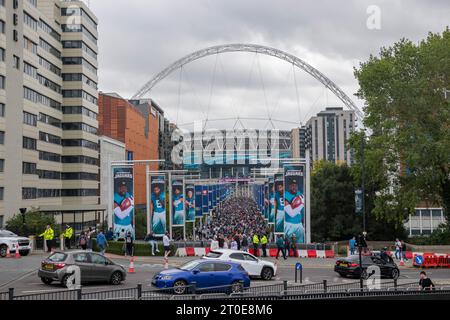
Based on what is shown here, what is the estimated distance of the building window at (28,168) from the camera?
66.4m

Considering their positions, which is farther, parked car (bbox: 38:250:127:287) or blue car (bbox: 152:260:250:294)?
parked car (bbox: 38:250:127:287)

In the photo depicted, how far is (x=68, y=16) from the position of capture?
286 feet

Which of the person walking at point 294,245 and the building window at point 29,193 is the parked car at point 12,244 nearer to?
the person walking at point 294,245

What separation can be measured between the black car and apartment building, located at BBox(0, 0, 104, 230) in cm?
3008

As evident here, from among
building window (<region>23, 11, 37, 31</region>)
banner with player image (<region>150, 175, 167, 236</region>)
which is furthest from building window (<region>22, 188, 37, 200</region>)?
banner with player image (<region>150, 175, 167, 236</region>)

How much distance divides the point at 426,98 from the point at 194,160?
454 feet

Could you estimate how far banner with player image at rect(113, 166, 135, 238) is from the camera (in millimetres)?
41062

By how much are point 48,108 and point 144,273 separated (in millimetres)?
58736

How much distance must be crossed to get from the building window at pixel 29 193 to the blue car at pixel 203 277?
49762 millimetres

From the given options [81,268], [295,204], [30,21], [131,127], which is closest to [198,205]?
[30,21]

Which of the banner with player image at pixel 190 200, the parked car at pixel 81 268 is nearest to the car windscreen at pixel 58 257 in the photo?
the parked car at pixel 81 268

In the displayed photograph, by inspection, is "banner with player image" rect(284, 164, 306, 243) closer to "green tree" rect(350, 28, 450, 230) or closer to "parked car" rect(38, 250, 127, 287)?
"green tree" rect(350, 28, 450, 230)

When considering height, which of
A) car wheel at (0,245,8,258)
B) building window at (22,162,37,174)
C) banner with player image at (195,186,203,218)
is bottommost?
car wheel at (0,245,8,258)

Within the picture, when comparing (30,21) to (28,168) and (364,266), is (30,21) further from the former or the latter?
(364,266)
